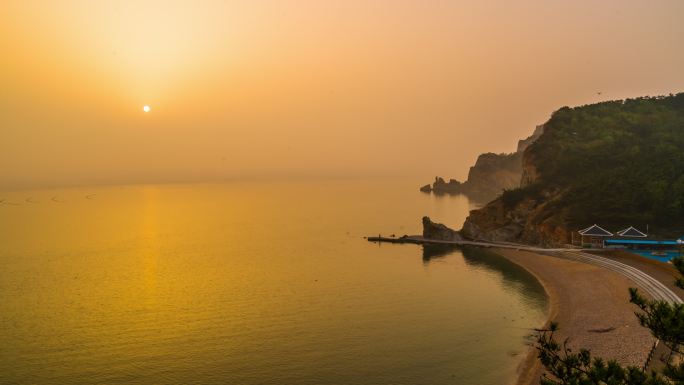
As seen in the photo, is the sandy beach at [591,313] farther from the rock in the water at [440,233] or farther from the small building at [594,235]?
the rock in the water at [440,233]

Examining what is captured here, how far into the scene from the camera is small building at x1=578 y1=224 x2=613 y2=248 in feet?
228

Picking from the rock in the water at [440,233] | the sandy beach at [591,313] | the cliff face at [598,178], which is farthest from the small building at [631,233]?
the rock in the water at [440,233]

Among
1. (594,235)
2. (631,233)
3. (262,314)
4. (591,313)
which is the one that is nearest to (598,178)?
(594,235)

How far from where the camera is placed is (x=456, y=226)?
13262 centimetres

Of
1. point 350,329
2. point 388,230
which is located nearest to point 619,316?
point 350,329

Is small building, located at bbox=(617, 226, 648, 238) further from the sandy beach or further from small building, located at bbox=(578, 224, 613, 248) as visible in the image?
the sandy beach

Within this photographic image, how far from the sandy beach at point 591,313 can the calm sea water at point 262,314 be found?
6.29 ft

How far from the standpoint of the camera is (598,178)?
8556cm

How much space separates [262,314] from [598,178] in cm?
6827

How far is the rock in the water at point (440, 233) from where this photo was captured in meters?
98.1

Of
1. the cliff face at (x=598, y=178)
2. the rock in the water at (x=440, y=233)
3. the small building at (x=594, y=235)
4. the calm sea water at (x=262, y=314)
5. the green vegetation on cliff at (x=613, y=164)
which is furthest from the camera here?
the rock in the water at (x=440, y=233)

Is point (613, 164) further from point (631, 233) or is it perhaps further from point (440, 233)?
point (440, 233)

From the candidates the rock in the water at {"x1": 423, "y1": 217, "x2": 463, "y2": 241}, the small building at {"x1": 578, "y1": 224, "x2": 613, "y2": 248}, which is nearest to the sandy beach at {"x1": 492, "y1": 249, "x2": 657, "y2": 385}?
the small building at {"x1": 578, "y1": 224, "x2": 613, "y2": 248}

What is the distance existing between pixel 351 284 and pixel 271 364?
28.1m
